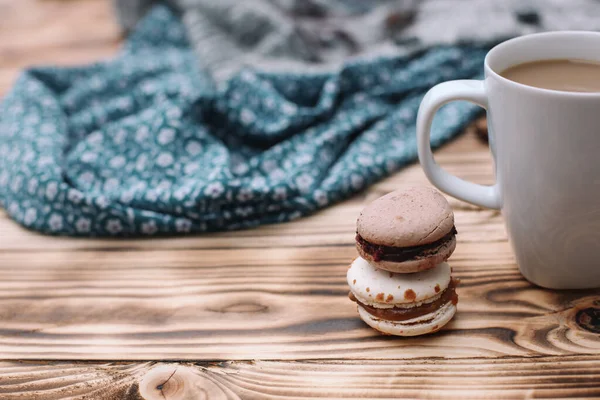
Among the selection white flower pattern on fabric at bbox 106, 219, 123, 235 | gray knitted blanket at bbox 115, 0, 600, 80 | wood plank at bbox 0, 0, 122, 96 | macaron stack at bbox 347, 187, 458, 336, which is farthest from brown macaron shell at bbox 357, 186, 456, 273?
wood plank at bbox 0, 0, 122, 96

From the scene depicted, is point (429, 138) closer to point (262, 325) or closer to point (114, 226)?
point (262, 325)

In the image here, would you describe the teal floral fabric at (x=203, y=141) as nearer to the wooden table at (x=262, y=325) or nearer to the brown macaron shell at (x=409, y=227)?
the wooden table at (x=262, y=325)

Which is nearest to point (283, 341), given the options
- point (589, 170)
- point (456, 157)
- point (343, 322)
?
point (343, 322)

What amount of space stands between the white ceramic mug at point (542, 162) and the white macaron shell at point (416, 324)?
0.40ft

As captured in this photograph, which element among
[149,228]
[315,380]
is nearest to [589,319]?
[315,380]

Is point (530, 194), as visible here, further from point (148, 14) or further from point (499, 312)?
point (148, 14)

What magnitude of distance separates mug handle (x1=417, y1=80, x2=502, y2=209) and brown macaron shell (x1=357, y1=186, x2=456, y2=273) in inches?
2.9

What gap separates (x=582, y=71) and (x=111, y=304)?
0.57m

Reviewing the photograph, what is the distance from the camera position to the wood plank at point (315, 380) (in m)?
0.54

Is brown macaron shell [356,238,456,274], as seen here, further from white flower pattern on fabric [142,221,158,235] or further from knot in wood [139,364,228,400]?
white flower pattern on fabric [142,221,158,235]

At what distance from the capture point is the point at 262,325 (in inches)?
25.4

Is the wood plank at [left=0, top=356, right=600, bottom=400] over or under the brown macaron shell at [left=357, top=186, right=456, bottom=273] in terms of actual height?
under

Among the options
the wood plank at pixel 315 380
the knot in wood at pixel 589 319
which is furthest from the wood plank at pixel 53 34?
the knot in wood at pixel 589 319

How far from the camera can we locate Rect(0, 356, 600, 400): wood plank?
0.54 metres
